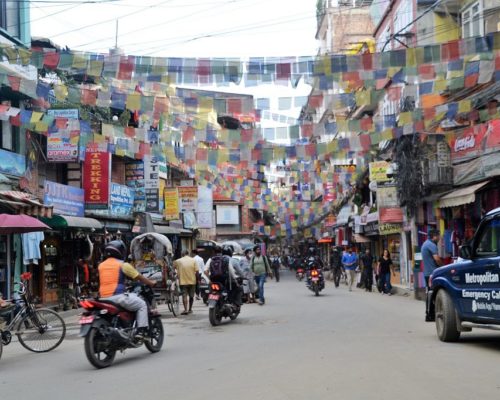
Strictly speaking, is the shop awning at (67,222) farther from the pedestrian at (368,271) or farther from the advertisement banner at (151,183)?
the pedestrian at (368,271)

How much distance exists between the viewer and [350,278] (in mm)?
28734

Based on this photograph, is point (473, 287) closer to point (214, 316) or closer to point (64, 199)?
point (214, 316)

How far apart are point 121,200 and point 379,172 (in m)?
10.9

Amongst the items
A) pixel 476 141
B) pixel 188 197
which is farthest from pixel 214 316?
pixel 188 197

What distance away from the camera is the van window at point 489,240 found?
9.51 m

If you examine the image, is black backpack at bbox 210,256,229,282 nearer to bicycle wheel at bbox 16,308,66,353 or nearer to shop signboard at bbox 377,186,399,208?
bicycle wheel at bbox 16,308,66,353

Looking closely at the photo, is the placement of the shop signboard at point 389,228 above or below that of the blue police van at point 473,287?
above

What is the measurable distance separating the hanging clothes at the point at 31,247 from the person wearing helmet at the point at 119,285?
9404 mm

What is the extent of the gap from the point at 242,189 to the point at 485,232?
916 inches

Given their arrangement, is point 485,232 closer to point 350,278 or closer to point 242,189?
point 350,278

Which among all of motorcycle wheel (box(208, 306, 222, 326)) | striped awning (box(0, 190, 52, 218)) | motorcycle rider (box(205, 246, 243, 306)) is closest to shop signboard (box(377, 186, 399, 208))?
motorcycle rider (box(205, 246, 243, 306))

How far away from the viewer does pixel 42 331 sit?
36.6ft

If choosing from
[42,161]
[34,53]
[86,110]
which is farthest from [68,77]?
[34,53]

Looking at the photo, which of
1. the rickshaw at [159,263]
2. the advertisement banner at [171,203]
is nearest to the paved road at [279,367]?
the rickshaw at [159,263]
